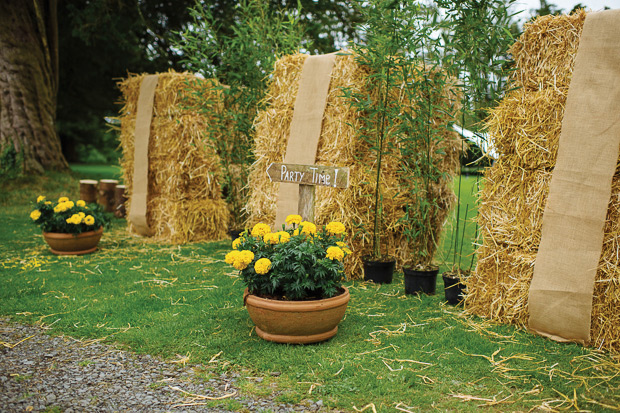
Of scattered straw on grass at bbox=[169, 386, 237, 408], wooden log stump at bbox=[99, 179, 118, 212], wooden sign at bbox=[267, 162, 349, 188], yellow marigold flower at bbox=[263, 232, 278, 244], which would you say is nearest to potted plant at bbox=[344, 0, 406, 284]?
wooden sign at bbox=[267, 162, 349, 188]

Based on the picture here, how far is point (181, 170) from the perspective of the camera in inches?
276

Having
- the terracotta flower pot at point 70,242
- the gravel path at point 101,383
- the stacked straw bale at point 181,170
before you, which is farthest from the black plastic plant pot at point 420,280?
the terracotta flower pot at point 70,242

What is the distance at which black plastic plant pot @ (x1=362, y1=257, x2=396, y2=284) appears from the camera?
4.94 m

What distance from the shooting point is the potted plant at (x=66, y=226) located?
232 inches

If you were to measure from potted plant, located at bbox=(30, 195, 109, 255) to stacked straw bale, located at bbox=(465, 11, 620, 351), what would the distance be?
4794 mm

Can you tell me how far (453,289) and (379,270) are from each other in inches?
36.2

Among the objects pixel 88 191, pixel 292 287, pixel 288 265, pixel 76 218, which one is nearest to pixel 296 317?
pixel 292 287

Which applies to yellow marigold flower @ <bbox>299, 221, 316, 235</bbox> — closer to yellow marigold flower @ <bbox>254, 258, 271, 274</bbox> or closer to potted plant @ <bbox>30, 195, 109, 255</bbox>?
yellow marigold flower @ <bbox>254, 258, 271, 274</bbox>

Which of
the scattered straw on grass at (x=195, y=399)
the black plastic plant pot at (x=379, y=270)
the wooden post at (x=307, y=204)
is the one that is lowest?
the scattered straw on grass at (x=195, y=399)

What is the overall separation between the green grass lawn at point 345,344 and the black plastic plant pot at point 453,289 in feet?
0.38

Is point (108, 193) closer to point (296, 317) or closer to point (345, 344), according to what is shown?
point (296, 317)

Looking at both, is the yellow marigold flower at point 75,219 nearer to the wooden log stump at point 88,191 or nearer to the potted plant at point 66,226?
the potted plant at point 66,226

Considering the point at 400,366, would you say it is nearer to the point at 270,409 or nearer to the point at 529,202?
the point at 270,409

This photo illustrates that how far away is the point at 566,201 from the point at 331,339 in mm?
2000
